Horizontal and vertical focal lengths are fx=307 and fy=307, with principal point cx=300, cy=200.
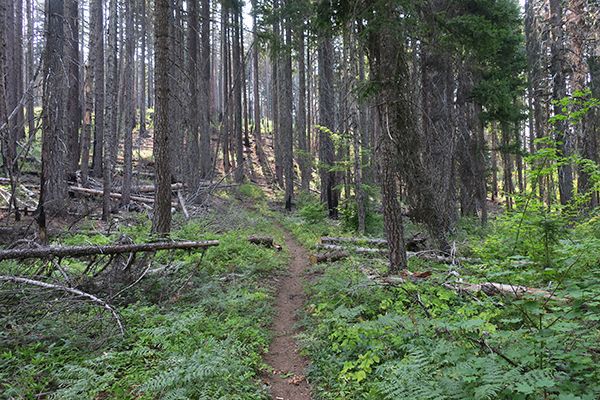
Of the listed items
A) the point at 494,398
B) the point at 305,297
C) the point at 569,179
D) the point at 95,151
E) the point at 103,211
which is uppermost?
the point at 95,151

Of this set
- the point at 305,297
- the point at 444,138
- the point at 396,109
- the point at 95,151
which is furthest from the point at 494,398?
the point at 95,151

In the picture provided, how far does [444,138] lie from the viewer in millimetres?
10375

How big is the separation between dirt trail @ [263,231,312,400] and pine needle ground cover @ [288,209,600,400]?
7.6 inches

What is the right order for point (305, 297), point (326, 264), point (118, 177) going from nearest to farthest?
point (305, 297) < point (326, 264) < point (118, 177)

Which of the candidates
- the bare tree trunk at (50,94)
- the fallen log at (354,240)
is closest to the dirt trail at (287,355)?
the fallen log at (354,240)

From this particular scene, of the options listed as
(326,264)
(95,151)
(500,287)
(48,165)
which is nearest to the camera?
(500,287)

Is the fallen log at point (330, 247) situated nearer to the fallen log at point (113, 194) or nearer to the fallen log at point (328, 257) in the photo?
the fallen log at point (328, 257)

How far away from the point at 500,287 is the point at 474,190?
10.1 metres

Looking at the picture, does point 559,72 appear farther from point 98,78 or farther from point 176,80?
point 98,78

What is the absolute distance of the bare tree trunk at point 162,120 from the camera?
6.39 metres

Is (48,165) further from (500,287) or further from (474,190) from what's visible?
(474,190)

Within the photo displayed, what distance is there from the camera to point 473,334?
303 cm

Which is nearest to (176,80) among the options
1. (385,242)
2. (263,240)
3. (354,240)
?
(263,240)

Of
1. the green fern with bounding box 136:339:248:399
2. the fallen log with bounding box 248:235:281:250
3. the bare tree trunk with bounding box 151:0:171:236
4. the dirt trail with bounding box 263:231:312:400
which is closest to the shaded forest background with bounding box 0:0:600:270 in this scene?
the bare tree trunk with bounding box 151:0:171:236
